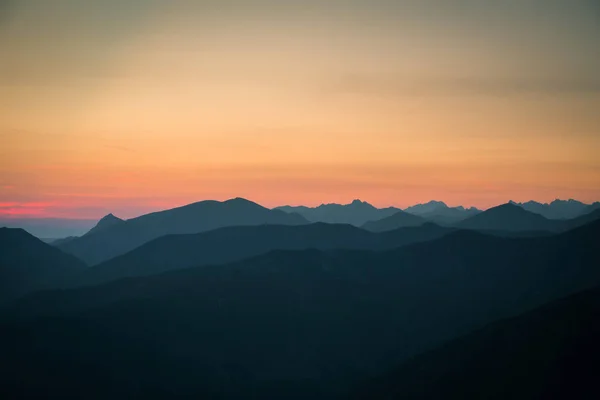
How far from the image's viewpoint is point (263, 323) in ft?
574

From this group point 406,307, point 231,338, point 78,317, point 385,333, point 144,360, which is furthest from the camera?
point 406,307

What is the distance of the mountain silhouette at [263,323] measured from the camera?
14550cm

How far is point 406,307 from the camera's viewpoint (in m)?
193

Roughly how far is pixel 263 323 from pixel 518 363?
84.9m

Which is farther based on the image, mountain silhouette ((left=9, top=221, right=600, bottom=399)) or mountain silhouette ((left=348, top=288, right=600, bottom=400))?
mountain silhouette ((left=9, top=221, right=600, bottom=399))

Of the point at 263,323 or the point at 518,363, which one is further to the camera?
the point at 263,323

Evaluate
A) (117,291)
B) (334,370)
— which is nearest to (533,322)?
(334,370)

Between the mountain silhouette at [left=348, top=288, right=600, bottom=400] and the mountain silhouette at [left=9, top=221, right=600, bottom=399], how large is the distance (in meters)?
37.1

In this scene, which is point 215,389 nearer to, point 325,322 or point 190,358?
point 190,358

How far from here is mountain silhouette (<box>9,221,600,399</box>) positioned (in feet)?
477

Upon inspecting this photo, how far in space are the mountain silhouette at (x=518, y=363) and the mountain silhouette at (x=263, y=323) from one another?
122ft

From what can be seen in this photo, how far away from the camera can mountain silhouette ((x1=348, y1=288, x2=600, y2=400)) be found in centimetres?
9731

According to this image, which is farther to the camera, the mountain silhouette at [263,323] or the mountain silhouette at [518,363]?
the mountain silhouette at [263,323]

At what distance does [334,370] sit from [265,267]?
4633 cm
